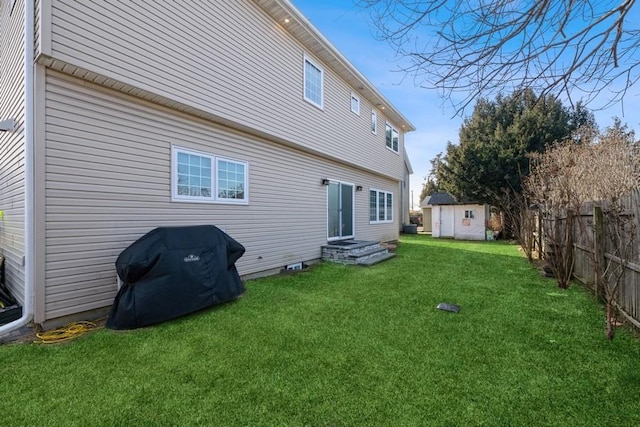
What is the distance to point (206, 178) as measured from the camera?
5.79 metres

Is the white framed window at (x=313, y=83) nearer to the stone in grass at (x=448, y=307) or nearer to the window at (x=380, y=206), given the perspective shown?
the window at (x=380, y=206)

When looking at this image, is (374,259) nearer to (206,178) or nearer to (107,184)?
(206,178)

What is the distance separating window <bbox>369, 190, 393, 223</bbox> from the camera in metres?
12.3

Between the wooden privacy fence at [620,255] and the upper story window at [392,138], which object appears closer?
the wooden privacy fence at [620,255]

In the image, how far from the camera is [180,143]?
5332mm

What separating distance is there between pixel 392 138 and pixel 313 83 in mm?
6428

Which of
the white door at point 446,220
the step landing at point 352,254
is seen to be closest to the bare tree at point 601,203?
the step landing at point 352,254

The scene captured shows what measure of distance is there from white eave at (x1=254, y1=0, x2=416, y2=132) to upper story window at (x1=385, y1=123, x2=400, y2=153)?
46.2 inches

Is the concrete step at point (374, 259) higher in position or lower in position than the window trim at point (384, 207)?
lower

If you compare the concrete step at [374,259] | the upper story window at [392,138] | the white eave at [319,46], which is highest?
the white eave at [319,46]

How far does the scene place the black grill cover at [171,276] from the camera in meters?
3.85

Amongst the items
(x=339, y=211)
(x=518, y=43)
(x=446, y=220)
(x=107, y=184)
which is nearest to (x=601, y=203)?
(x=518, y=43)

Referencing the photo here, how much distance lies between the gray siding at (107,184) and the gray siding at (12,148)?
1.83 feet

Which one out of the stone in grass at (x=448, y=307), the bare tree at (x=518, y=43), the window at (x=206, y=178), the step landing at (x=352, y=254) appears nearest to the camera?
the bare tree at (x=518, y=43)
